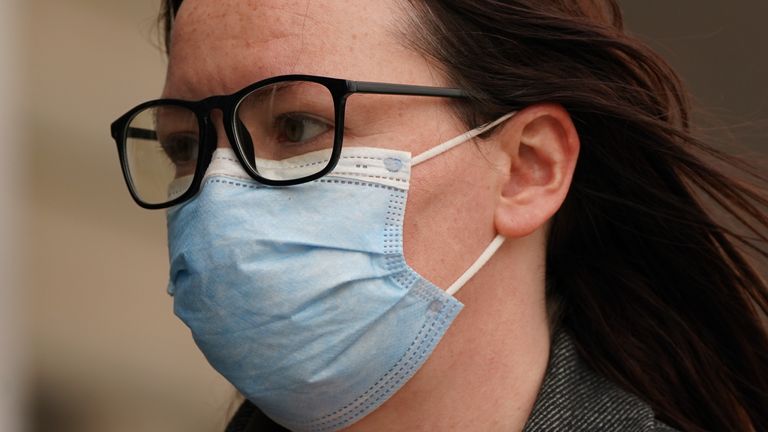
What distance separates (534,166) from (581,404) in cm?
54

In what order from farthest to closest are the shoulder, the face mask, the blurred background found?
Answer: the blurred background < the shoulder < the face mask

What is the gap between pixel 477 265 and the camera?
2.51m

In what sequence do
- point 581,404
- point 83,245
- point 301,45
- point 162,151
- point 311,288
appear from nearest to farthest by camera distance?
1. point 311,288
2. point 301,45
3. point 581,404
4. point 162,151
5. point 83,245

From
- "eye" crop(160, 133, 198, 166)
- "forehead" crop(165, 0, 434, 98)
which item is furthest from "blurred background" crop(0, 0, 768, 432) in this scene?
"forehead" crop(165, 0, 434, 98)

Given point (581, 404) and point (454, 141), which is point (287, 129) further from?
point (581, 404)

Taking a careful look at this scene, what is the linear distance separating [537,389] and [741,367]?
0.58 metres

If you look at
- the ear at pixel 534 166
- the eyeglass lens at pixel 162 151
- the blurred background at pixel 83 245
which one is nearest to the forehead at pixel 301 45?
the eyeglass lens at pixel 162 151

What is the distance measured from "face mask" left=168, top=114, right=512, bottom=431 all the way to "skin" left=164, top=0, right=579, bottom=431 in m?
0.06

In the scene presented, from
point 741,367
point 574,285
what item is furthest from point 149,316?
point 741,367

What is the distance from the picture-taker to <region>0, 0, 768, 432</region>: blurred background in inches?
141

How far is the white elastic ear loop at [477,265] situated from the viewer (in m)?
2.47

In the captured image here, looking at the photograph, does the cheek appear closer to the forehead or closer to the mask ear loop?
the mask ear loop

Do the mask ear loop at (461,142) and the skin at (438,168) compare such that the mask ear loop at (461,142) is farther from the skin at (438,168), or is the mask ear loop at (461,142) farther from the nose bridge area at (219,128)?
the nose bridge area at (219,128)

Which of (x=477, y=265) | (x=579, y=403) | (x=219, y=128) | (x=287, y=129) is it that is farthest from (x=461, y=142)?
(x=579, y=403)
